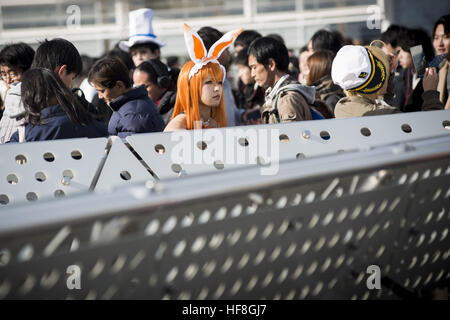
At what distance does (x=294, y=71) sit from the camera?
5387 mm

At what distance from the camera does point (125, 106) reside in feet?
11.3

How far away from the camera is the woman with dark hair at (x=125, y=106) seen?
11.1 ft

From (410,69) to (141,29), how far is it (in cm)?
269

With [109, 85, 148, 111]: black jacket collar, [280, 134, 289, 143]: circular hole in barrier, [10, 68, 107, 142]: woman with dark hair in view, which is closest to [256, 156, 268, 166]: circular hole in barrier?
[280, 134, 289, 143]: circular hole in barrier

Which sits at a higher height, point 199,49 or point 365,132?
point 199,49

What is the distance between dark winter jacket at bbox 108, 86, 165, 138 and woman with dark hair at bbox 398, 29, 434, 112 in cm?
188

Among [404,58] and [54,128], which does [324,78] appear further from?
[54,128]

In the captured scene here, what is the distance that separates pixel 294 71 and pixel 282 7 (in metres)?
6.30

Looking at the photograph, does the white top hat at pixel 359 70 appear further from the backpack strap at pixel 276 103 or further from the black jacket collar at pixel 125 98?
the black jacket collar at pixel 125 98

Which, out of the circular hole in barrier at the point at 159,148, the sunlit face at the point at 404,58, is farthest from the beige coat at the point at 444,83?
the circular hole in barrier at the point at 159,148

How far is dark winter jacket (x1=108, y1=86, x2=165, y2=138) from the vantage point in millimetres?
3383

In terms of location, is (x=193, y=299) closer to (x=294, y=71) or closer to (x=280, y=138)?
(x=280, y=138)

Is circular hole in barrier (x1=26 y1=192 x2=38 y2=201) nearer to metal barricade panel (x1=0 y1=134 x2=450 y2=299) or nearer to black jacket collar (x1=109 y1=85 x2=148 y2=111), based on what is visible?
metal barricade panel (x1=0 y1=134 x2=450 y2=299)

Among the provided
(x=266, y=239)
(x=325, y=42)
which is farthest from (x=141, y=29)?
(x=266, y=239)
